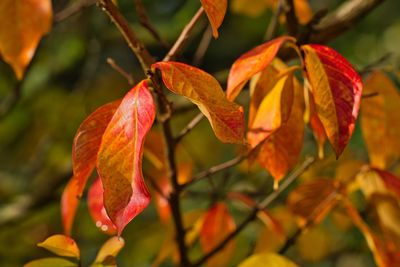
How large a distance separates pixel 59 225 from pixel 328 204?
3.34 ft

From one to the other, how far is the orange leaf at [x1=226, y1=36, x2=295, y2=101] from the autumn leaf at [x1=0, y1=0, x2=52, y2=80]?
238 millimetres

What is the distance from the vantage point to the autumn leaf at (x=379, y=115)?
1001mm

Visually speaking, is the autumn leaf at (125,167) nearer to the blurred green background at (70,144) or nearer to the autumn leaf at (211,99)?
the autumn leaf at (211,99)

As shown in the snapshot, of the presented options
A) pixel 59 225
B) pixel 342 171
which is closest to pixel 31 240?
pixel 59 225

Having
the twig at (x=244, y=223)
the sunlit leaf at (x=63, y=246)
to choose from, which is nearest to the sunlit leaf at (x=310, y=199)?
the twig at (x=244, y=223)

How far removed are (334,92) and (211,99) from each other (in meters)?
0.15

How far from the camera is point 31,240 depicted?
1.92 meters

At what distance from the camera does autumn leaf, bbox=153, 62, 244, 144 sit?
2.16 ft

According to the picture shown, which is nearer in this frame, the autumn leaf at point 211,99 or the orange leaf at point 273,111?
the autumn leaf at point 211,99

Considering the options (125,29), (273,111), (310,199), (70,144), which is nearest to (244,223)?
(310,199)

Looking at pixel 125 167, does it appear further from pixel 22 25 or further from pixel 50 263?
pixel 22 25

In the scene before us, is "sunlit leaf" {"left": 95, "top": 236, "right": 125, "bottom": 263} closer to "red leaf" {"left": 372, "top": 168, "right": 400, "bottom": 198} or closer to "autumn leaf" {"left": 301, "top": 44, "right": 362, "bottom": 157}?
"autumn leaf" {"left": 301, "top": 44, "right": 362, "bottom": 157}

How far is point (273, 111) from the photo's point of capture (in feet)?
2.65

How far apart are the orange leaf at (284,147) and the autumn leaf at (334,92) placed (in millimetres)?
95
